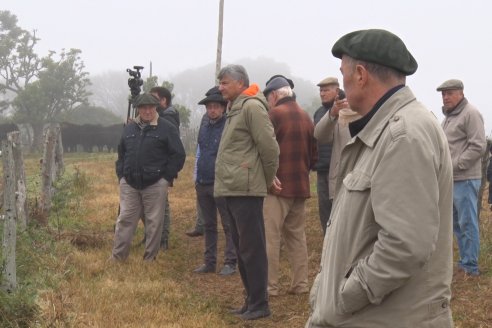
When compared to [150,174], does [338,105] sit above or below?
above

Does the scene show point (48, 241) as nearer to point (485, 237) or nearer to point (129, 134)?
point (129, 134)

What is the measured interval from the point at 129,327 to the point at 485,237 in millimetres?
4608

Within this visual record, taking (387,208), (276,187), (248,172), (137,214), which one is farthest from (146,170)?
(387,208)

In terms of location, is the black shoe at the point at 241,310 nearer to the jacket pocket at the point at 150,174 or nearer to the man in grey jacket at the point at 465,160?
the jacket pocket at the point at 150,174

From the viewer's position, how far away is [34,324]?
391 cm

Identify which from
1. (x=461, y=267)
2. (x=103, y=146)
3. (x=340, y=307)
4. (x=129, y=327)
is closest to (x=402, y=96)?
(x=340, y=307)

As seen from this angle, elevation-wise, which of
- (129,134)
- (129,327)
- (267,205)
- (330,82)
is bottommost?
(129,327)

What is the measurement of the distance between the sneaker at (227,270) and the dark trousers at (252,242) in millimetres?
1504

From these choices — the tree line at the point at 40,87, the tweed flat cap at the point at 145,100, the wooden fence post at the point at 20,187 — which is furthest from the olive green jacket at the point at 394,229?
the tree line at the point at 40,87

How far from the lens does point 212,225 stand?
21.0 feet

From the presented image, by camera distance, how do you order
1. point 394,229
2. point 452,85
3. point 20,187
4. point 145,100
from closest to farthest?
point 394,229
point 452,85
point 145,100
point 20,187

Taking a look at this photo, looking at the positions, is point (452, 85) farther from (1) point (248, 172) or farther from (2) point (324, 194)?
(1) point (248, 172)

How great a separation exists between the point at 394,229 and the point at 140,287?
12.6 ft

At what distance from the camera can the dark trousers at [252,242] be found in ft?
14.6
